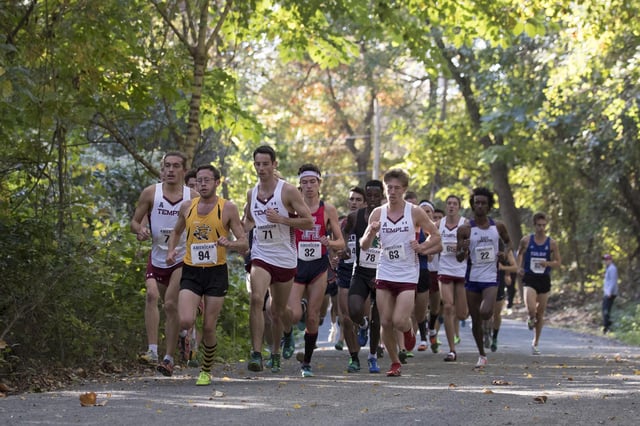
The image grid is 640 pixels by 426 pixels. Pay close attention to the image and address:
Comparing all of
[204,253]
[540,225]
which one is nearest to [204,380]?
[204,253]

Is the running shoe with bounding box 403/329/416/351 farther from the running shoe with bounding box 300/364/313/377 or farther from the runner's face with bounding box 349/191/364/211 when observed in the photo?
the running shoe with bounding box 300/364/313/377

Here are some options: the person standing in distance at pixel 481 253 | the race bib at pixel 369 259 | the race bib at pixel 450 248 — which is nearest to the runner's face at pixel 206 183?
the race bib at pixel 369 259

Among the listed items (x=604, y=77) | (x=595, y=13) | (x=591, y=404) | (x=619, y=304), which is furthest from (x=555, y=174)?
(x=591, y=404)

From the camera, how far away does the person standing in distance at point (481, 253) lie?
1490 cm

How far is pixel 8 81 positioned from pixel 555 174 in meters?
28.6

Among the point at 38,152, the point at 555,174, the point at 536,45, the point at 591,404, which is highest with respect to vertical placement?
the point at 536,45

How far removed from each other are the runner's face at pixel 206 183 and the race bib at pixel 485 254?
192 inches

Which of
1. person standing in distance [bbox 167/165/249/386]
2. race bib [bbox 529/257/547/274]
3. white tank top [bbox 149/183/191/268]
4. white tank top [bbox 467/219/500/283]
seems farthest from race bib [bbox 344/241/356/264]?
race bib [bbox 529/257/547/274]

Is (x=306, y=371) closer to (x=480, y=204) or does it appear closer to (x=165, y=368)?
(x=165, y=368)

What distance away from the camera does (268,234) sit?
1212cm

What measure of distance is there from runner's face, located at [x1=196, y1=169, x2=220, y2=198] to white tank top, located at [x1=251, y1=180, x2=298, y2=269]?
0.91m

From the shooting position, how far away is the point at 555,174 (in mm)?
A: 37531

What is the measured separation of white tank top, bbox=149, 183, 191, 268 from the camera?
12102mm

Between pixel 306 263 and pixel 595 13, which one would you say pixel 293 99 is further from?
pixel 306 263
